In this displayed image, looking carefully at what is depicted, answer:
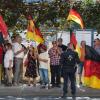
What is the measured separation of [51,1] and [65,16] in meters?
0.89

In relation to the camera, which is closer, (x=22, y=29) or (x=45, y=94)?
(x=45, y=94)

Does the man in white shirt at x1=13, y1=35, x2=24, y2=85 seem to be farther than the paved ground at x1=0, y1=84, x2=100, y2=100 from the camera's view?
Yes

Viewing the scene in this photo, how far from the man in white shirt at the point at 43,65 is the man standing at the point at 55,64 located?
0.24 meters

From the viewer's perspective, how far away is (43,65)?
17.4 m

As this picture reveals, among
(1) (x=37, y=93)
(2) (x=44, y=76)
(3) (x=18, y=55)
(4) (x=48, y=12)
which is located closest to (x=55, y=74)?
(2) (x=44, y=76)

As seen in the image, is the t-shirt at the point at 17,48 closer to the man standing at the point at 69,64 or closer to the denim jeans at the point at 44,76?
the denim jeans at the point at 44,76

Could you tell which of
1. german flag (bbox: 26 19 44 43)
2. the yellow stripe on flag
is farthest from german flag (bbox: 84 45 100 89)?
german flag (bbox: 26 19 44 43)

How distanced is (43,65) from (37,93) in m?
1.33

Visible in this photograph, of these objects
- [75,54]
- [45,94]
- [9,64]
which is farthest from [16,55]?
[75,54]

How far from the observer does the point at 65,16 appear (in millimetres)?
20000

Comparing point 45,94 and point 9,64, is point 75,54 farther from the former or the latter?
point 9,64

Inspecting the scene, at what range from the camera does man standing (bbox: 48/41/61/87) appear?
17125 millimetres

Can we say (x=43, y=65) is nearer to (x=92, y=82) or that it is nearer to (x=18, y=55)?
(x=18, y=55)

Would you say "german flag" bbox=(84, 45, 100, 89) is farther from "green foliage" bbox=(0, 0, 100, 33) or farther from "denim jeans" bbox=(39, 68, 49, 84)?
"green foliage" bbox=(0, 0, 100, 33)
